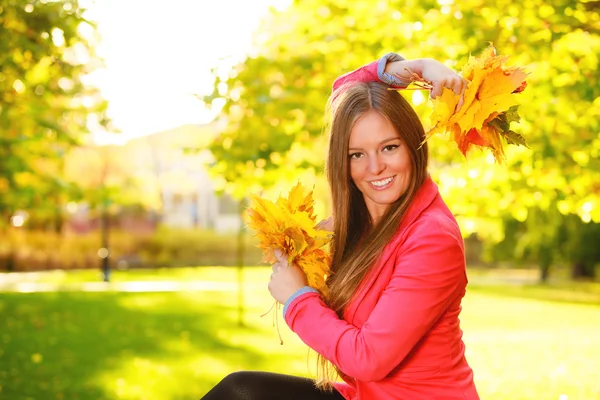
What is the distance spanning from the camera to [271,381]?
3094 mm

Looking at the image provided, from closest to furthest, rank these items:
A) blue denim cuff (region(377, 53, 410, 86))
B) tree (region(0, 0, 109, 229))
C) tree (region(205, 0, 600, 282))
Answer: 1. blue denim cuff (region(377, 53, 410, 86))
2. tree (region(205, 0, 600, 282))
3. tree (region(0, 0, 109, 229))

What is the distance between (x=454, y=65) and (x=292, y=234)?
4481mm

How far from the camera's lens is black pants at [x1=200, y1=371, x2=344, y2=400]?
3025mm

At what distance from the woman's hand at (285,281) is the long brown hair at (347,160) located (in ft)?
0.49

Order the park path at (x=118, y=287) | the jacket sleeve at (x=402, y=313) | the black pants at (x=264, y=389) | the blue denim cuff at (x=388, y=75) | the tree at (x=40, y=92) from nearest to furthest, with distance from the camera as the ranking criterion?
the jacket sleeve at (x=402, y=313), the blue denim cuff at (x=388, y=75), the black pants at (x=264, y=389), the tree at (x=40, y=92), the park path at (x=118, y=287)

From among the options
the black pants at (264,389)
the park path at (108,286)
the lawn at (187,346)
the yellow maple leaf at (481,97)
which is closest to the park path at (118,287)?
the park path at (108,286)

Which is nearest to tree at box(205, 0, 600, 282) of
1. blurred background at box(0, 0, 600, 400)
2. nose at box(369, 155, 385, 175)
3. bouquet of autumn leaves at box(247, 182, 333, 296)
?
blurred background at box(0, 0, 600, 400)

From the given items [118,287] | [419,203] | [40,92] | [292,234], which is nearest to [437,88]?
[419,203]

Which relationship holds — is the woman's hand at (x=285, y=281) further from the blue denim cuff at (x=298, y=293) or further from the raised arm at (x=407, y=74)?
the raised arm at (x=407, y=74)

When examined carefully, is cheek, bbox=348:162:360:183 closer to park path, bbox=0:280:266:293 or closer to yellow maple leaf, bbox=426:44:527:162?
yellow maple leaf, bbox=426:44:527:162

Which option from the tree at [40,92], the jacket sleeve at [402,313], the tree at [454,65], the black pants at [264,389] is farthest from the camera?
the tree at [40,92]

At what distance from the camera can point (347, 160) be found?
2.92 meters

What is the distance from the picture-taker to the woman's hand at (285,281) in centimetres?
281

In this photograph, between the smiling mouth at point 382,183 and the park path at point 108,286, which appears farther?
the park path at point 108,286
